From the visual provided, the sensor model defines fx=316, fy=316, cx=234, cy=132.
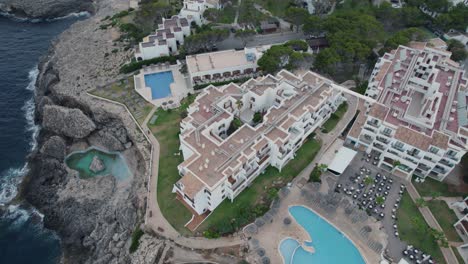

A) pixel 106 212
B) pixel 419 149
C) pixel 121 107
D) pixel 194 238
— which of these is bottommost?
pixel 106 212

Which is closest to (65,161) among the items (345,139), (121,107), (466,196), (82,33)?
(121,107)

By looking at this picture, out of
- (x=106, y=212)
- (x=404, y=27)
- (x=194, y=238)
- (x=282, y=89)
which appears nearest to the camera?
(x=194, y=238)

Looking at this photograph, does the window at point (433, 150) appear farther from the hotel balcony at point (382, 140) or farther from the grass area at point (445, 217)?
the grass area at point (445, 217)

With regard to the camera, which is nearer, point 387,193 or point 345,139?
point 387,193

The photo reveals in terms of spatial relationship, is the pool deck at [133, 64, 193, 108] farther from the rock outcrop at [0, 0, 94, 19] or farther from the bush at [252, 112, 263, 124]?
the rock outcrop at [0, 0, 94, 19]

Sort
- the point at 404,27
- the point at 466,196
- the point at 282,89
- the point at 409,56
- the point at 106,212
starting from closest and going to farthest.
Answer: the point at 466,196 → the point at 106,212 → the point at 282,89 → the point at 409,56 → the point at 404,27

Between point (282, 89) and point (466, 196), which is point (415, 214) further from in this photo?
point (282, 89)

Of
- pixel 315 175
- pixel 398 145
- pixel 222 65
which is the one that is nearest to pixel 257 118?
pixel 315 175
